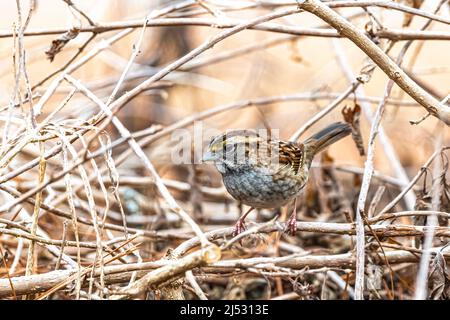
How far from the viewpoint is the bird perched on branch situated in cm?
350

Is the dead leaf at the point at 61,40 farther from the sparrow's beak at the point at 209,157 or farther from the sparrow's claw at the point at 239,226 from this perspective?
the sparrow's claw at the point at 239,226

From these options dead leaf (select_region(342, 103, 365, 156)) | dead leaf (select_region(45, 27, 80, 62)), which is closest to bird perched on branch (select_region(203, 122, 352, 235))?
dead leaf (select_region(342, 103, 365, 156))

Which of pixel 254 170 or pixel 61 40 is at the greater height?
pixel 61 40

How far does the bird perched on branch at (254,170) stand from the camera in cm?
350

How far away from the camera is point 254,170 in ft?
11.7

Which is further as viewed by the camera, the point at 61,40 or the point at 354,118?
the point at 354,118

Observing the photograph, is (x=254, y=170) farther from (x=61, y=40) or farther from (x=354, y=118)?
(x=61, y=40)

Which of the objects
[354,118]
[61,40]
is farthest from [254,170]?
[61,40]

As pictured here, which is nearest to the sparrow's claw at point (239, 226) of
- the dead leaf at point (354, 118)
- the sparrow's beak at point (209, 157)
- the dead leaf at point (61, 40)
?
the sparrow's beak at point (209, 157)

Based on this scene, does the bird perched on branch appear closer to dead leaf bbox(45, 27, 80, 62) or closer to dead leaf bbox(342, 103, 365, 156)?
dead leaf bbox(342, 103, 365, 156)

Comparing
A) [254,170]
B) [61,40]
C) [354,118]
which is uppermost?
[61,40]

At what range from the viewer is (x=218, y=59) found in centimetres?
546
